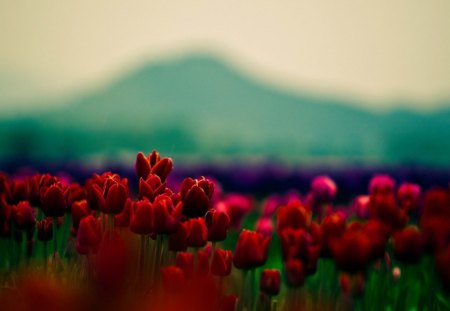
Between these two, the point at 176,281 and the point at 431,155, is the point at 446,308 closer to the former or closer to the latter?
the point at 176,281

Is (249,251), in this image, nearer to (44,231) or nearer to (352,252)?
(352,252)


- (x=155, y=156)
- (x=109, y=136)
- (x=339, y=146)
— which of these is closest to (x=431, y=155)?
(x=339, y=146)

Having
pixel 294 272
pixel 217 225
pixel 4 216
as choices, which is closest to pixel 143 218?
pixel 217 225

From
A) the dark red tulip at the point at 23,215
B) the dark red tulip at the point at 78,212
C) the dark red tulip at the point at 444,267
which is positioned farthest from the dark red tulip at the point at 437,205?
the dark red tulip at the point at 23,215

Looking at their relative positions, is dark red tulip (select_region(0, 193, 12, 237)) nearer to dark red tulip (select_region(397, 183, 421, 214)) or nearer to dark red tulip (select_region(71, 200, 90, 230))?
dark red tulip (select_region(71, 200, 90, 230))

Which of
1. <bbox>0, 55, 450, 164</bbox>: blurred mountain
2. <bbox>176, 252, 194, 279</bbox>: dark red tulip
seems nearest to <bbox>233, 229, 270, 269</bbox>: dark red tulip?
<bbox>176, 252, 194, 279</bbox>: dark red tulip
